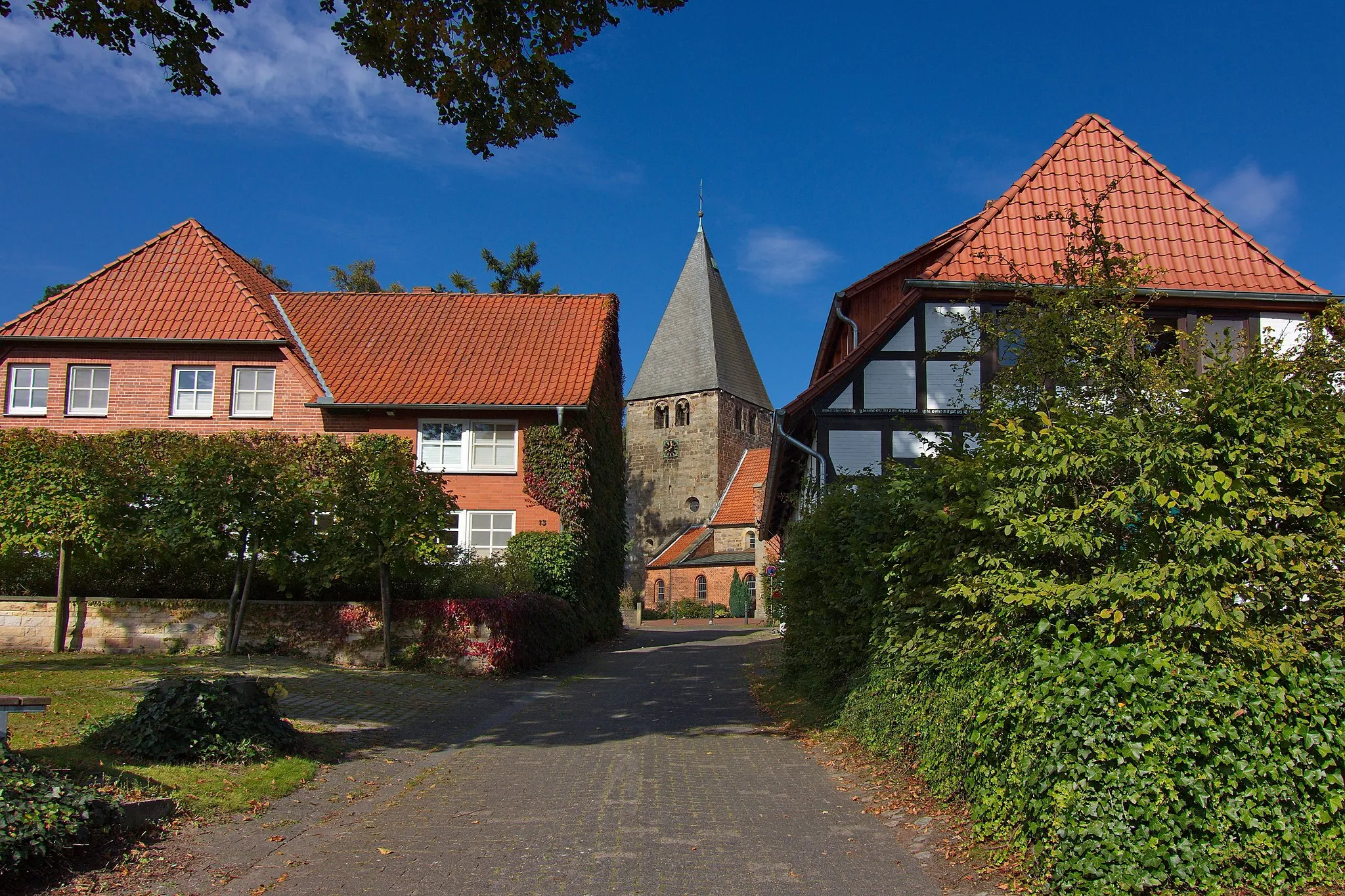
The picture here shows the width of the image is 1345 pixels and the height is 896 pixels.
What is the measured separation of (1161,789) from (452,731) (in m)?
8.07

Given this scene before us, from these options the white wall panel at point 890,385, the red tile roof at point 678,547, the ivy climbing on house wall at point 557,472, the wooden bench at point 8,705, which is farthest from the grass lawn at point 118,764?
the red tile roof at point 678,547

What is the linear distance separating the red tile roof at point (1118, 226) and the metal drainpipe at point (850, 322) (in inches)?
83.0

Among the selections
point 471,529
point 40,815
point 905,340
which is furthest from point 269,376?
point 40,815

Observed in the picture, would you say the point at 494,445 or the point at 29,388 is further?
the point at 29,388

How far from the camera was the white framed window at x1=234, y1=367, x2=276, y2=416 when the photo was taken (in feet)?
79.9

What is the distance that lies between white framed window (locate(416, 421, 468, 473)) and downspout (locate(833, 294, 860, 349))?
900cm

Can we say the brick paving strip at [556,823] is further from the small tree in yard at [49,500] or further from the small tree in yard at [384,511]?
the small tree in yard at [49,500]

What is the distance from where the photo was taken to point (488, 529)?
2342cm

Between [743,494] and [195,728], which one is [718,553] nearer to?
[743,494]

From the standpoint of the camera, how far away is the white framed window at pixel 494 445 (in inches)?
930

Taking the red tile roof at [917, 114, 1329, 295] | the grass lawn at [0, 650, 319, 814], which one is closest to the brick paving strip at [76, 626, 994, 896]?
the grass lawn at [0, 650, 319, 814]

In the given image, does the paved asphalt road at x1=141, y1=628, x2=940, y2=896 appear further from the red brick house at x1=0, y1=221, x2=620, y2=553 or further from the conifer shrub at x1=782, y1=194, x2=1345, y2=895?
the red brick house at x1=0, y1=221, x2=620, y2=553

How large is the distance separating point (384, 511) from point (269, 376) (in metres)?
10.3

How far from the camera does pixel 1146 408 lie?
7.22 m
